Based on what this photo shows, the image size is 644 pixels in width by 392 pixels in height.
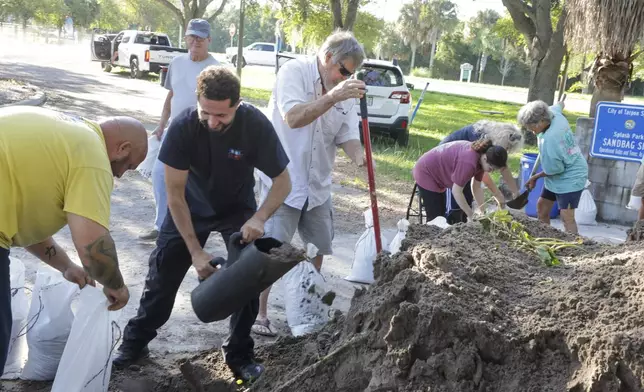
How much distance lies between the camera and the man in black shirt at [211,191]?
3.57 metres

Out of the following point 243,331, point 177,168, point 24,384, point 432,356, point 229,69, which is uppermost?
point 229,69

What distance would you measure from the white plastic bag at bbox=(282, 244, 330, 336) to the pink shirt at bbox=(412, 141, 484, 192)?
1.69m

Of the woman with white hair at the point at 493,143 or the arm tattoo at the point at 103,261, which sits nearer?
the arm tattoo at the point at 103,261

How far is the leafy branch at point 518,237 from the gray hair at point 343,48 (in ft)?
4.12

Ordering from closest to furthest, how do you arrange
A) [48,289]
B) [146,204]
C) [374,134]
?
[48,289]
[146,204]
[374,134]

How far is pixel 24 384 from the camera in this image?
3795mm

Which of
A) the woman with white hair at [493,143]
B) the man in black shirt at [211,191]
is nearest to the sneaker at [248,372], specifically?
the man in black shirt at [211,191]

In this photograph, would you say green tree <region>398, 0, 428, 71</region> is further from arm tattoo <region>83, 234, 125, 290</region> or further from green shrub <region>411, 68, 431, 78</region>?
arm tattoo <region>83, 234, 125, 290</region>

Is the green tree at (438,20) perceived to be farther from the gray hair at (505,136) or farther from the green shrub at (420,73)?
the gray hair at (505,136)

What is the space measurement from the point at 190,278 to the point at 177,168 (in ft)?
7.45

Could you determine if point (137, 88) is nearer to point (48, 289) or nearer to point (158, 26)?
point (48, 289)

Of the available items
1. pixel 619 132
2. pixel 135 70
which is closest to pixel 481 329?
pixel 619 132

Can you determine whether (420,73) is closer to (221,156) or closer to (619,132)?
(619,132)

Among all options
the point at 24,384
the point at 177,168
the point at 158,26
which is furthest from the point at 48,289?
the point at 158,26
